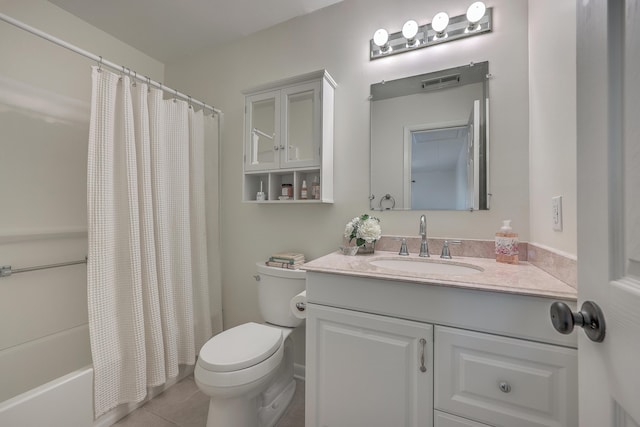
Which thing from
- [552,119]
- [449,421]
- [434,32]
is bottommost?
[449,421]

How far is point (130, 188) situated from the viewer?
53.4 inches

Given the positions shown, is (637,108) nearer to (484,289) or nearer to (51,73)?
(484,289)

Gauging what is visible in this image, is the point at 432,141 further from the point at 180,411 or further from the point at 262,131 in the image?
the point at 180,411

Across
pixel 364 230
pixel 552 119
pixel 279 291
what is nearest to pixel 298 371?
pixel 279 291

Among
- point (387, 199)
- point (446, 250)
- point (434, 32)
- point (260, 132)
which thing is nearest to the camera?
point (446, 250)

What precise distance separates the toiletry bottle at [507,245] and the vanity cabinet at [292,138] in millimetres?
892

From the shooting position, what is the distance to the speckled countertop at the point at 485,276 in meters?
0.77

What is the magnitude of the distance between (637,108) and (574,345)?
69 centimetres

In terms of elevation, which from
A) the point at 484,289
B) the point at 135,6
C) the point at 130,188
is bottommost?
the point at 484,289

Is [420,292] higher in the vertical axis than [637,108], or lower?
lower

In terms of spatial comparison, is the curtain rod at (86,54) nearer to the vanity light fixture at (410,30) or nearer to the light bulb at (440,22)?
the vanity light fixture at (410,30)

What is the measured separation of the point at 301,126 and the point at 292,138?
92 millimetres

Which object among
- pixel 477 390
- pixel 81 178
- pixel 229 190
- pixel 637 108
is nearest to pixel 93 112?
pixel 81 178

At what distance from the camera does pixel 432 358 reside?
876 millimetres
